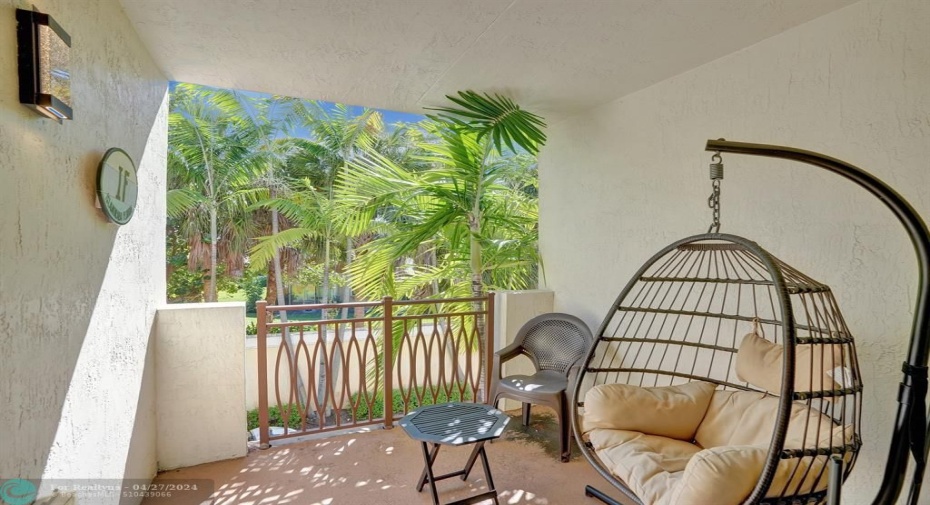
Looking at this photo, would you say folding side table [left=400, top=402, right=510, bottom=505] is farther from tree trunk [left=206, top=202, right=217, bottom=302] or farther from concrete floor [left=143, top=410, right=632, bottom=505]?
tree trunk [left=206, top=202, right=217, bottom=302]

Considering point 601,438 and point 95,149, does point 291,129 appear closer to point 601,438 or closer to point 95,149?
point 95,149

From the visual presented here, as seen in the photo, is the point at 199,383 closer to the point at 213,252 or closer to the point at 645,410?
the point at 645,410

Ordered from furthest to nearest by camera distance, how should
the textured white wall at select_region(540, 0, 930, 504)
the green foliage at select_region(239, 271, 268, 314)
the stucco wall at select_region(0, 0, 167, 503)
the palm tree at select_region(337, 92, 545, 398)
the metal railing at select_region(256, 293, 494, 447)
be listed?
the green foliage at select_region(239, 271, 268, 314)
the palm tree at select_region(337, 92, 545, 398)
the metal railing at select_region(256, 293, 494, 447)
the textured white wall at select_region(540, 0, 930, 504)
the stucco wall at select_region(0, 0, 167, 503)

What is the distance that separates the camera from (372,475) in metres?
2.63

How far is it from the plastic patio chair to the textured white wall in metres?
0.50

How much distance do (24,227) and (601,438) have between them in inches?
87.7

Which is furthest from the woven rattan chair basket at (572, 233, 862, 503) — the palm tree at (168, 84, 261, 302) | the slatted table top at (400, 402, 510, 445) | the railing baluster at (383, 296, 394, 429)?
the palm tree at (168, 84, 261, 302)

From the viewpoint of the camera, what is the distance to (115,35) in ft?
6.32

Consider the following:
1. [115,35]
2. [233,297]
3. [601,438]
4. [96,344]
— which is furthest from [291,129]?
[601,438]

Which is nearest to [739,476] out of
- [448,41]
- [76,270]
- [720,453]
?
[720,453]

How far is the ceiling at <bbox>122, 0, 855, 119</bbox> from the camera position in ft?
6.50

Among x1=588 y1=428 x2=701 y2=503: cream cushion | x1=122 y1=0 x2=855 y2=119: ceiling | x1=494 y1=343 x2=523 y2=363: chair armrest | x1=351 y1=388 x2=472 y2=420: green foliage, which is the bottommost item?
x1=351 y1=388 x2=472 y2=420: green foliage

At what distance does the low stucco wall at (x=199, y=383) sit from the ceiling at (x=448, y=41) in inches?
59.0

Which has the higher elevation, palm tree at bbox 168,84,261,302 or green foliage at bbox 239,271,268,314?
palm tree at bbox 168,84,261,302
